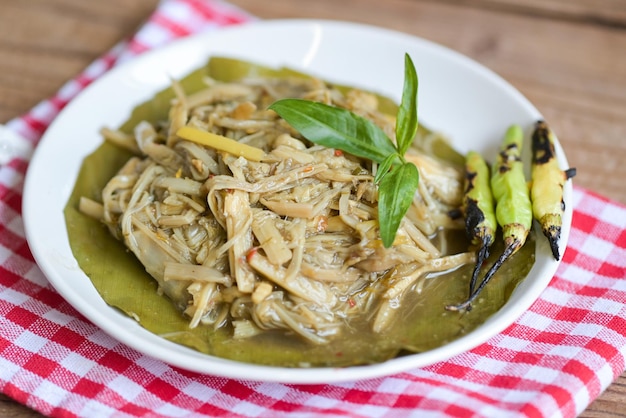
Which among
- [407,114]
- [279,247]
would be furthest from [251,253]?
[407,114]

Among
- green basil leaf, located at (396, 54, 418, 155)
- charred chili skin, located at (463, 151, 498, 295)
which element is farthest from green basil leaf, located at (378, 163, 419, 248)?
charred chili skin, located at (463, 151, 498, 295)

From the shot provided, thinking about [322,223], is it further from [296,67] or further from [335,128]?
[296,67]

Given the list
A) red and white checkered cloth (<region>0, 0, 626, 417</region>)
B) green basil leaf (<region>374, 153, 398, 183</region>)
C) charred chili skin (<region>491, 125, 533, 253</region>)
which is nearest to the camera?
red and white checkered cloth (<region>0, 0, 626, 417</region>)

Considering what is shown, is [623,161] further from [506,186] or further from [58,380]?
[58,380]

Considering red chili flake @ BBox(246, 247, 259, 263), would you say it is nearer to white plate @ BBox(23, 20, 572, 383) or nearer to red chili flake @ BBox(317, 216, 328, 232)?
red chili flake @ BBox(317, 216, 328, 232)

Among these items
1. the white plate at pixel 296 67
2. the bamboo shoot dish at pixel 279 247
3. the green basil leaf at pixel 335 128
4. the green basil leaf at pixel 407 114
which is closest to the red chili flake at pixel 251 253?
the bamboo shoot dish at pixel 279 247

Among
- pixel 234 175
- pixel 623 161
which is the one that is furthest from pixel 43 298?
pixel 623 161
